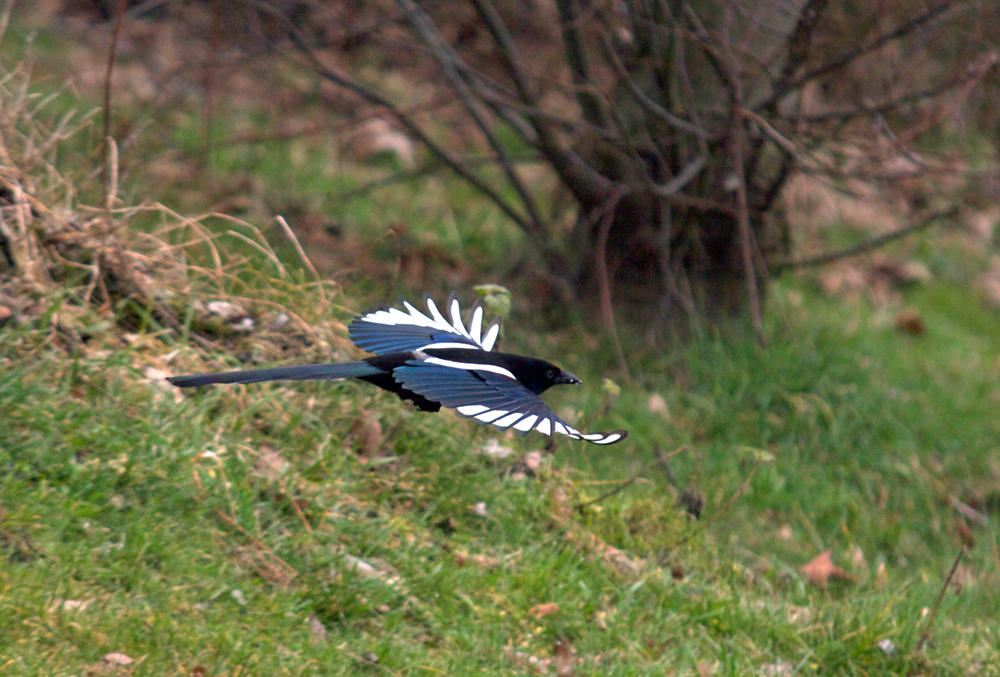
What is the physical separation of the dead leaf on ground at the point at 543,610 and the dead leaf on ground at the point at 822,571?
1005mm

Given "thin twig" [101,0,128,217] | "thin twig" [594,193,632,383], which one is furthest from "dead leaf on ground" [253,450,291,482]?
"thin twig" [594,193,632,383]

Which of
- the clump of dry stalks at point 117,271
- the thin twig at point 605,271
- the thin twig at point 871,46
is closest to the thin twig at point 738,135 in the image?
the thin twig at point 871,46

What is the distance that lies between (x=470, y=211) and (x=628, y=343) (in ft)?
5.31

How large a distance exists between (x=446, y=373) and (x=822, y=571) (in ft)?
5.84

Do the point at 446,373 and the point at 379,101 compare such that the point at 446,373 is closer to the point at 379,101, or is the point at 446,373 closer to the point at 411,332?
the point at 411,332

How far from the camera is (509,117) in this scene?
4.69m

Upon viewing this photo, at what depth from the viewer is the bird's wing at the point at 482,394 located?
195 cm

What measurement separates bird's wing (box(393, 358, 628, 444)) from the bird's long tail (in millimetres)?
115

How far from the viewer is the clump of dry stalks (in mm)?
3242

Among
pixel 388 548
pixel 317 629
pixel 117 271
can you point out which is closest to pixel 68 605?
pixel 317 629

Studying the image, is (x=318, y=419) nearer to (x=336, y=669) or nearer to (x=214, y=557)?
(x=214, y=557)

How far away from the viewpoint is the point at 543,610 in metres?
2.84

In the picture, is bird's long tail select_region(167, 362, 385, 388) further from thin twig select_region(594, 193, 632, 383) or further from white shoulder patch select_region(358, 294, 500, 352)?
thin twig select_region(594, 193, 632, 383)

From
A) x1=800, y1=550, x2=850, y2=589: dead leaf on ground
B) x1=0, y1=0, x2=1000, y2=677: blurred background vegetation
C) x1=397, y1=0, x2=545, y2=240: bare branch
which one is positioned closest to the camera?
x1=0, y1=0, x2=1000, y2=677: blurred background vegetation
